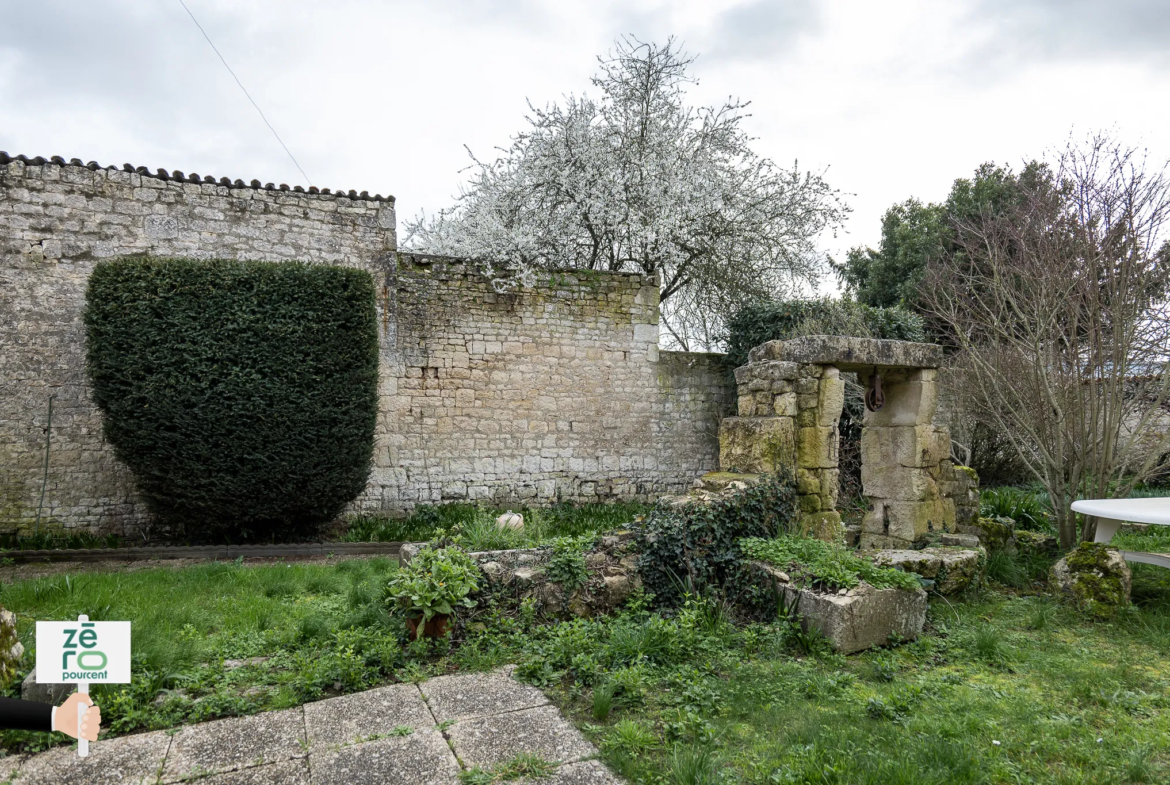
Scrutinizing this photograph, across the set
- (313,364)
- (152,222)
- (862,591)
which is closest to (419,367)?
(313,364)

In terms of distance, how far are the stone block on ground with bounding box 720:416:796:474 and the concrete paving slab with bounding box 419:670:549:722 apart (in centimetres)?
297

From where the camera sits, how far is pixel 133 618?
4512 mm

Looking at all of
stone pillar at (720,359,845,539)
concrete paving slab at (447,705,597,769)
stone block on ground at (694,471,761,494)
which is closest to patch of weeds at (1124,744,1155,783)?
concrete paving slab at (447,705,597,769)

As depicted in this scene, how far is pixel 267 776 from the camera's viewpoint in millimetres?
2787

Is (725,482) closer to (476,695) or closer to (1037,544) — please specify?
(476,695)

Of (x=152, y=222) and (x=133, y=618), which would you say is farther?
(x=152, y=222)

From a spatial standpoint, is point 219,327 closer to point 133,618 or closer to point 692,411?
point 133,618

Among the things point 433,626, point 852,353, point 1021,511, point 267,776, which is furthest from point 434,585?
point 1021,511

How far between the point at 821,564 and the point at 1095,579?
2.30m

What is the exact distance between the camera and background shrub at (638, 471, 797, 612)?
494 cm

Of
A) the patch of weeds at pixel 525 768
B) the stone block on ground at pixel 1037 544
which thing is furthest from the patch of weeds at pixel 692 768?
the stone block on ground at pixel 1037 544

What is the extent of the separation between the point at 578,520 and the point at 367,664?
5.62m

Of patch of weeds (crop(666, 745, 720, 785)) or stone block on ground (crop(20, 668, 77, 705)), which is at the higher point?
stone block on ground (crop(20, 668, 77, 705))

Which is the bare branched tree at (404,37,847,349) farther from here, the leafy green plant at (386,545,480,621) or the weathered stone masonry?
the leafy green plant at (386,545,480,621)
